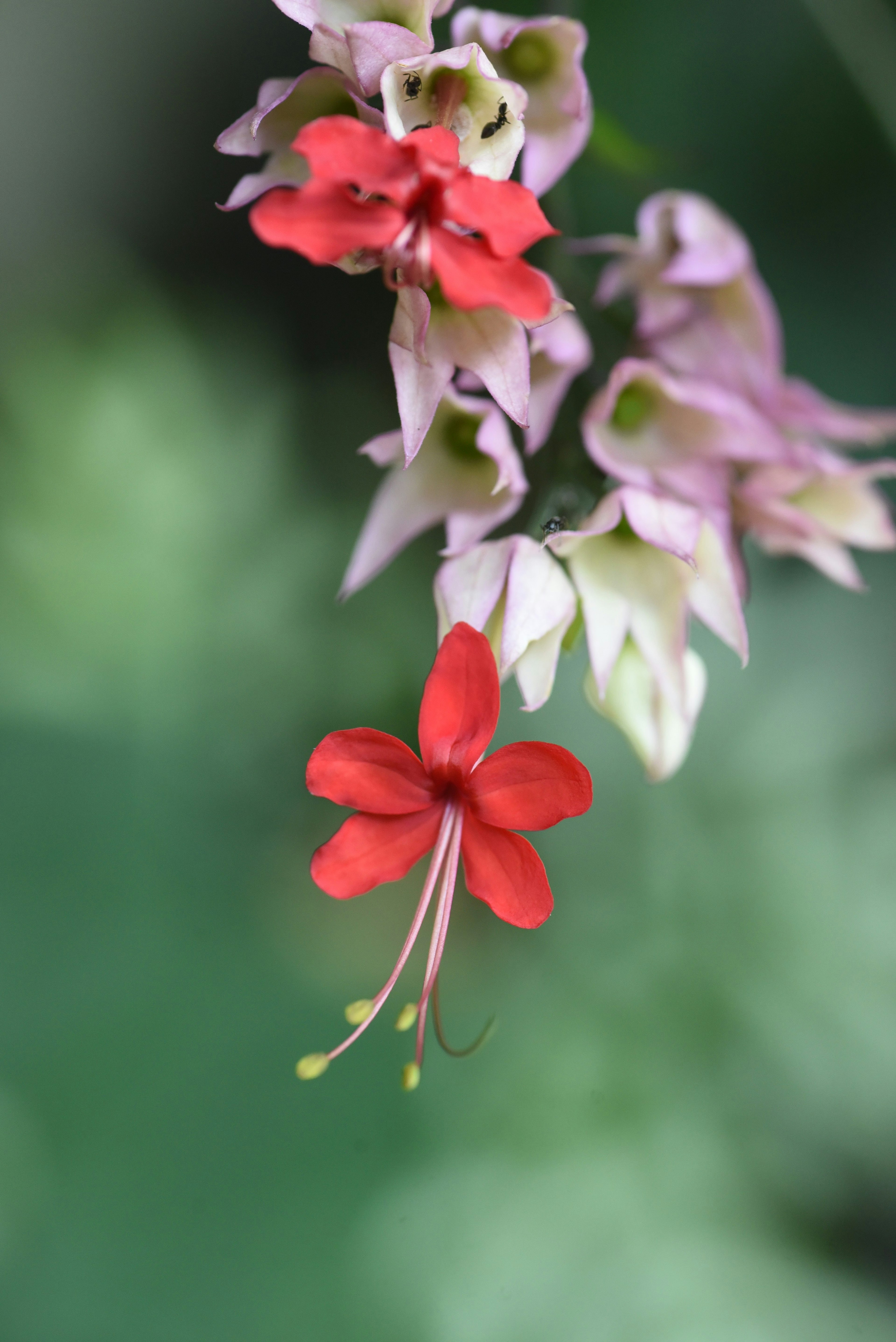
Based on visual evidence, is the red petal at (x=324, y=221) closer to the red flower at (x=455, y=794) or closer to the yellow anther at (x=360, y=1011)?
the red flower at (x=455, y=794)

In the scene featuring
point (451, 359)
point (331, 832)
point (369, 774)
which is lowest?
point (331, 832)

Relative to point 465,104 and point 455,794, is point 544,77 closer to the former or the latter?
point 465,104

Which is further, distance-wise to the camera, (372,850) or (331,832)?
(331,832)

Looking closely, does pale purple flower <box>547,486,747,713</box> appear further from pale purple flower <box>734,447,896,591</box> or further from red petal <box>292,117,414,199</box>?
red petal <box>292,117,414,199</box>

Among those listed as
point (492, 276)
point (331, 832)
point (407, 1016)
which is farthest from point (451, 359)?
point (331, 832)

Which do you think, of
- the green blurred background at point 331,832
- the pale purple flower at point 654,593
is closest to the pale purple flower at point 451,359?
the pale purple flower at point 654,593

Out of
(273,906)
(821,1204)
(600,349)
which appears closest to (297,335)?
(600,349)

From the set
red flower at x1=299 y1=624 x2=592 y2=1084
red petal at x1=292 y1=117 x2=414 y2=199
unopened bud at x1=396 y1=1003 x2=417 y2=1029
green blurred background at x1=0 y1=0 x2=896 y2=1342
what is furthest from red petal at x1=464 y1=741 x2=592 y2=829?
green blurred background at x1=0 y1=0 x2=896 y2=1342
